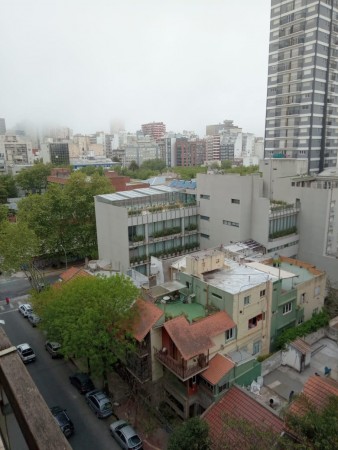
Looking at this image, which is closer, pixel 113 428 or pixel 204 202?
pixel 113 428

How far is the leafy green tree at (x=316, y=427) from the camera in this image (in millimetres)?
11688

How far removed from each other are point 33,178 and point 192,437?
8717 centimetres

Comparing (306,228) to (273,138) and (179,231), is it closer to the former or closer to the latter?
(179,231)

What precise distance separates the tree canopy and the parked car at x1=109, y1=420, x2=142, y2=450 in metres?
29.5

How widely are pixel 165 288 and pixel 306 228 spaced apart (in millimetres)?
22945

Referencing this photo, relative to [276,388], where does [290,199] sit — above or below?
above

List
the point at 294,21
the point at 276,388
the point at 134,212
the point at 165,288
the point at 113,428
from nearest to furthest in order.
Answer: the point at 113,428, the point at 276,388, the point at 165,288, the point at 134,212, the point at 294,21

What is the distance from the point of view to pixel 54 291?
2664cm

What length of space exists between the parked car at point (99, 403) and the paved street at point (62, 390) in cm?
37

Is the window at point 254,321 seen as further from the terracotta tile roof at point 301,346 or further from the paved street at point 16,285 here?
the paved street at point 16,285

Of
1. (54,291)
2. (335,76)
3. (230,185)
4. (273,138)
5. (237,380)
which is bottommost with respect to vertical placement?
(237,380)

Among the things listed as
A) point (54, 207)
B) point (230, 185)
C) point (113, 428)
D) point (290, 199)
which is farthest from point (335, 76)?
point (113, 428)

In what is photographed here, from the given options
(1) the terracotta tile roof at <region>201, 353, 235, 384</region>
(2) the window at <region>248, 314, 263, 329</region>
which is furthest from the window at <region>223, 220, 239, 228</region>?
(1) the terracotta tile roof at <region>201, 353, 235, 384</region>

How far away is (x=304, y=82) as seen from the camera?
208 ft
